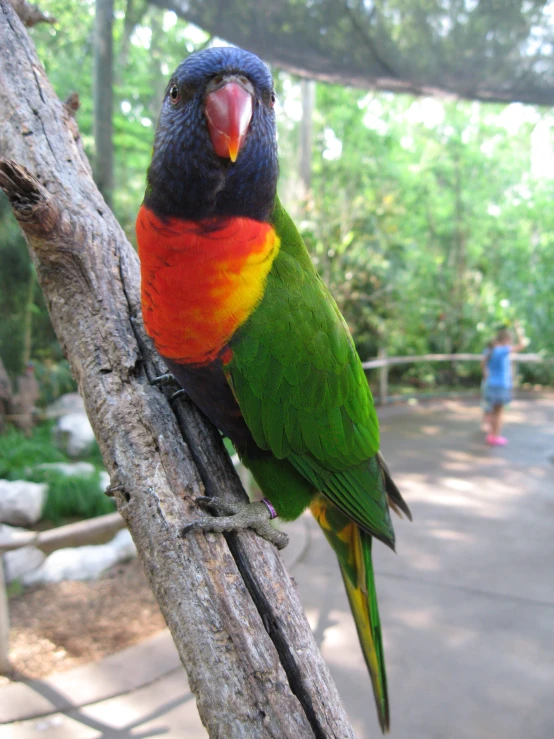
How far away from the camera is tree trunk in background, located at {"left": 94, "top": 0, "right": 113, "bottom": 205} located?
11.4 feet

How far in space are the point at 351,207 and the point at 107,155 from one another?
202 inches

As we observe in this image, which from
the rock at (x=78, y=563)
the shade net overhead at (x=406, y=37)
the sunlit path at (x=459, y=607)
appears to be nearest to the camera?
the sunlit path at (x=459, y=607)

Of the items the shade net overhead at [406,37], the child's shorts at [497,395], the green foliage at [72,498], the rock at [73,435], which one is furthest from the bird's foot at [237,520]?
the child's shorts at [497,395]

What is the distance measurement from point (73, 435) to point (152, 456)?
10.7 feet

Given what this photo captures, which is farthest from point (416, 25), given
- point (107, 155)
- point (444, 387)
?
point (444, 387)

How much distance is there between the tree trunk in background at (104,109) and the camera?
346cm

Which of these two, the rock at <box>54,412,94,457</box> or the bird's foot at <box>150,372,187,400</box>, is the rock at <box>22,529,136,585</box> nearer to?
the rock at <box>54,412,94,457</box>

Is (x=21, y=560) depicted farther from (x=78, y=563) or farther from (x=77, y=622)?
(x=77, y=622)

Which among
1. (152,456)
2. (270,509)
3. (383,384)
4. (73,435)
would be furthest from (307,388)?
(383,384)

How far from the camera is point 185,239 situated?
1271 mm

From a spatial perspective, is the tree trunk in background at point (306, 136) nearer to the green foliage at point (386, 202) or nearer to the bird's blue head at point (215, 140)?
the green foliage at point (386, 202)

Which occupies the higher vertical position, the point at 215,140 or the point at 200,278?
the point at 215,140

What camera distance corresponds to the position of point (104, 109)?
11.9 ft

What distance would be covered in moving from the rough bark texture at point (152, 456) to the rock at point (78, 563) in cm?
228
